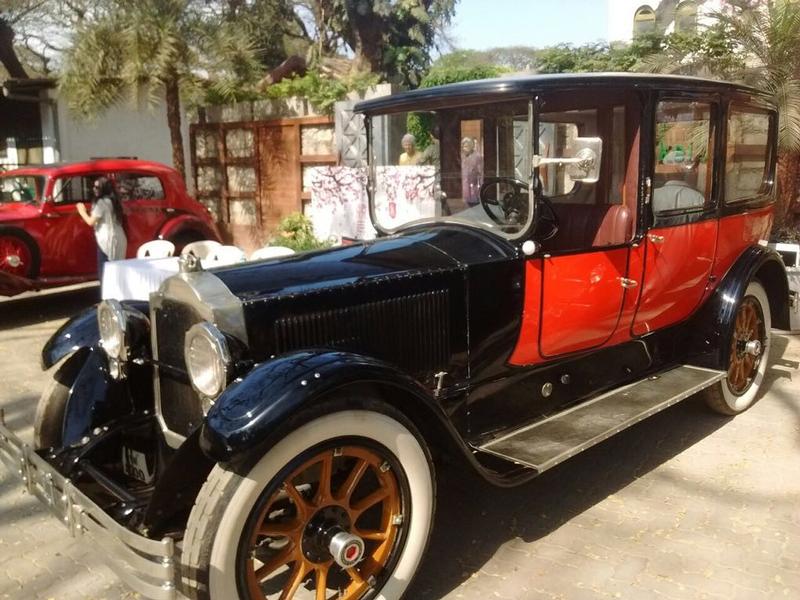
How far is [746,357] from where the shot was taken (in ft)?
15.5

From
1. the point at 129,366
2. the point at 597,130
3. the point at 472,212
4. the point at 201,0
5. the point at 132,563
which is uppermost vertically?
the point at 201,0

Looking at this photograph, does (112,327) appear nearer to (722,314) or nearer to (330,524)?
(330,524)

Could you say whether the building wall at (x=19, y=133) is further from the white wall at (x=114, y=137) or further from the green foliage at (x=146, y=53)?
the green foliage at (x=146, y=53)

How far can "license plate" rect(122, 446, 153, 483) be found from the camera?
3172 millimetres

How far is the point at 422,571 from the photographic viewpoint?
119 inches

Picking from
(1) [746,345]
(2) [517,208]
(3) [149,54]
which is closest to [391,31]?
(3) [149,54]

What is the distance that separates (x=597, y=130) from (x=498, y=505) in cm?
195

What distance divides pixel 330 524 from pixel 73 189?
6.92 m

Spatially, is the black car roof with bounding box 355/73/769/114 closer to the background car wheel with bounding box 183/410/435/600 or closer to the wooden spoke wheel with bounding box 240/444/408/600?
the background car wheel with bounding box 183/410/435/600

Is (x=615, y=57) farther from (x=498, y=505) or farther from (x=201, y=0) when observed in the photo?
(x=498, y=505)

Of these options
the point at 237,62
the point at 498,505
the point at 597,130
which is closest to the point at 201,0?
the point at 237,62

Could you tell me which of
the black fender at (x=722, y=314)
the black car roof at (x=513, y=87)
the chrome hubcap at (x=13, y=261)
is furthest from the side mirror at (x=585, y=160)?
the chrome hubcap at (x=13, y=261)

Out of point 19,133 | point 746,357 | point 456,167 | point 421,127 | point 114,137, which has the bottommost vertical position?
point 746,357

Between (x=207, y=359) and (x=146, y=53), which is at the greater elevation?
(x=146, y=53)
